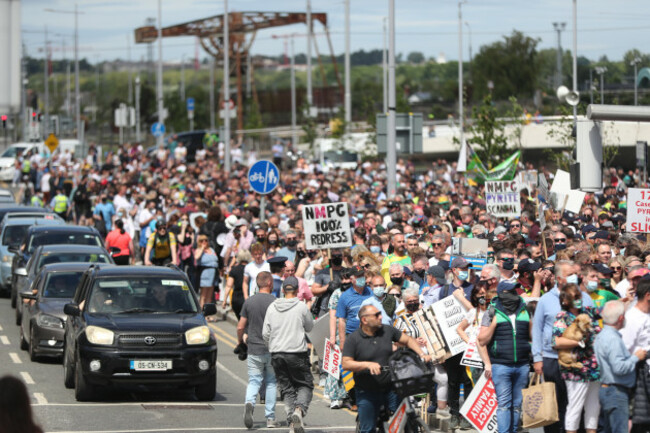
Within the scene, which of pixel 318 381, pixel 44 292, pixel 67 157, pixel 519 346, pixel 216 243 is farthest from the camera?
pixel 67 157

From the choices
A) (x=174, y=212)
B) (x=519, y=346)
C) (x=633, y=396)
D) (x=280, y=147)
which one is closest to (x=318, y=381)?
(x=519, y=346)

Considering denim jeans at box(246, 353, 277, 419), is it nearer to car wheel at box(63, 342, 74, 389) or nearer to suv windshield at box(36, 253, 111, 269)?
car wheel at box(63, 342, 74, 389)

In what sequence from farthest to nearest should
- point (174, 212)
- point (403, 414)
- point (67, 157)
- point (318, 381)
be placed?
point (67, 157) < point (174, 212) < point (318, 381) < point (403, 414)

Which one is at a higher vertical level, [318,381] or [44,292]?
[44,292]

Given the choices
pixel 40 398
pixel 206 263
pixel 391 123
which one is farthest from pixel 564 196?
pixel 40 398

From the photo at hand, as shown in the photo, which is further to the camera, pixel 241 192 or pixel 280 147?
pixel 280 147

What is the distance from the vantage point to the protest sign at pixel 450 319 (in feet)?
42.5

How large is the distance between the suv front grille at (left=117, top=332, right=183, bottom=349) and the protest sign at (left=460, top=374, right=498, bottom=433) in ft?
13.5

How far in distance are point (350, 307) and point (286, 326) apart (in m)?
0.91

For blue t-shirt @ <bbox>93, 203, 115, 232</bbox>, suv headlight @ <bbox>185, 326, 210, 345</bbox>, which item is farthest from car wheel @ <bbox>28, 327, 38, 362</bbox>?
blue t-shirt @ <bbox>93, 203, 115, 232</bbox>

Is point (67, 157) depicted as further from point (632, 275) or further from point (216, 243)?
point (632, 275)

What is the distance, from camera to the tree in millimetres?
100250

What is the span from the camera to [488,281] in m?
11.9

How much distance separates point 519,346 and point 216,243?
46.1 ft
